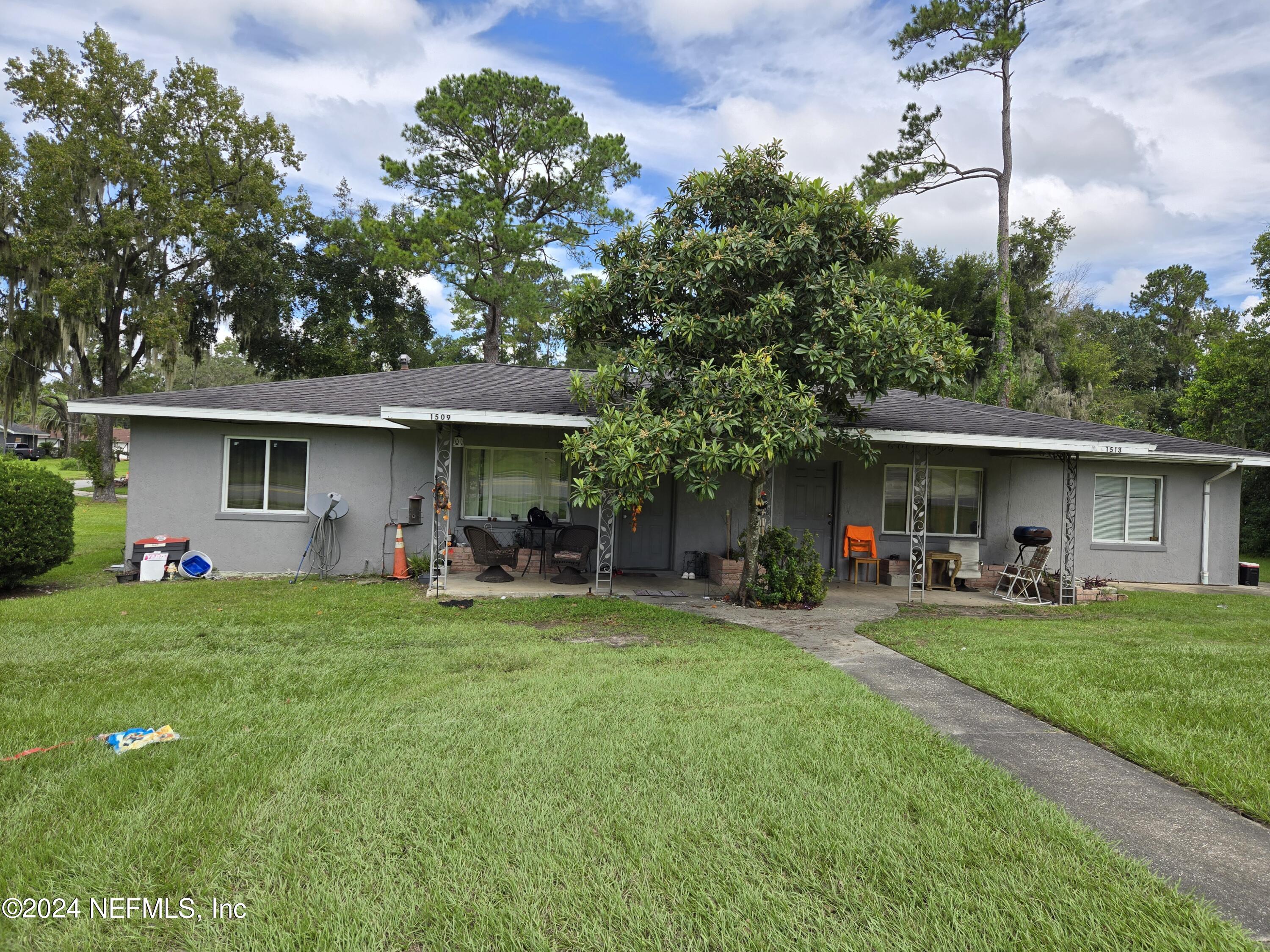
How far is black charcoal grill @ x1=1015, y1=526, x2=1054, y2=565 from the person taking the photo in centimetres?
1062

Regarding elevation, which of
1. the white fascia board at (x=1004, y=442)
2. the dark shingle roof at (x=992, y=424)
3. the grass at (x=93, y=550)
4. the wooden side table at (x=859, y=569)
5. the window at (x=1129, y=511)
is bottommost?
the grass at (x=93, y=550)

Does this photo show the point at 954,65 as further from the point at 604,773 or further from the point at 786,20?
the point at 604,773

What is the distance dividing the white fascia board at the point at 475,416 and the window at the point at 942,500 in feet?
20.0

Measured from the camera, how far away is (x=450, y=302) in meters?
26.8

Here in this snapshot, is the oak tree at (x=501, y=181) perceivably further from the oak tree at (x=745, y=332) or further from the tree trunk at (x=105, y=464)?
the oak tree at (x=745, y=332)

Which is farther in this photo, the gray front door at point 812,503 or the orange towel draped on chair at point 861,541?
the gray front door at point 812,503

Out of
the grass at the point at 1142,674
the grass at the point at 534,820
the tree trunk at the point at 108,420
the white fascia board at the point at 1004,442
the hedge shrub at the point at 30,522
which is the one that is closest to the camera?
the grass at the point at 534,820

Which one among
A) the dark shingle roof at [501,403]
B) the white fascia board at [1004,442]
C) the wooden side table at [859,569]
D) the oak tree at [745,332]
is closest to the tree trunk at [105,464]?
the dark shingle roof at [501,403]

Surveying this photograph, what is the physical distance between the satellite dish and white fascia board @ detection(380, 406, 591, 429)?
2.37 meters

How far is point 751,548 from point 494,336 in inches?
692

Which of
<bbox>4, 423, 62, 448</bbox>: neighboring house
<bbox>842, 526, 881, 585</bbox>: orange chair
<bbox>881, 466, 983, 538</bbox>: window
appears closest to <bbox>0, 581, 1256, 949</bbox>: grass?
<bbox>842, 526, 881, 585</bbox>: orange chair

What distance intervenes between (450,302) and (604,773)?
25563 mm

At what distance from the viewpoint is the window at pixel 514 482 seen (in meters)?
11.6

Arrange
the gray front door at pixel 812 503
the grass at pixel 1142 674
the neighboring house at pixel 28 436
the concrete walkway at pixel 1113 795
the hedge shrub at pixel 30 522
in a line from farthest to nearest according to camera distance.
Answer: the neighboring house at pixel 28 436
the gray front door at pixel 812 503
the hedge shrub at pixel 30 522
the grass at pixel 1142 674
the concrete walkway at pixel 1113 795
